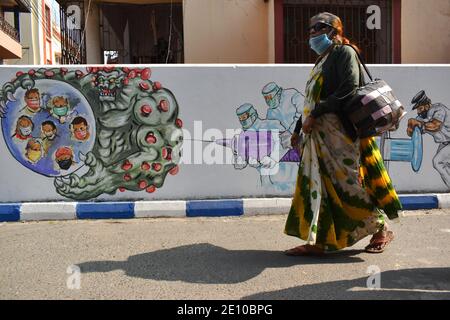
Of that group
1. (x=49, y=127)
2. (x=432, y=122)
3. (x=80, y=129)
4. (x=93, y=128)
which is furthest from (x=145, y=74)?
(x=432, y=122)

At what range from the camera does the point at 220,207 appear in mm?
5945

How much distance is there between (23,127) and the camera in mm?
5965

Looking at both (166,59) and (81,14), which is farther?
(166,59)

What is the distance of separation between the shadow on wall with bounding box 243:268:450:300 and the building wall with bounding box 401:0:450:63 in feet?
21.2

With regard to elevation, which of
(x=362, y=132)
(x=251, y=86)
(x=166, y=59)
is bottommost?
(x=362, y=132)

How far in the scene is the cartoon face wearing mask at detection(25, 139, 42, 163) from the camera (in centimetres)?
599

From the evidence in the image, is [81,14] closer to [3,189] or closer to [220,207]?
[3,189]

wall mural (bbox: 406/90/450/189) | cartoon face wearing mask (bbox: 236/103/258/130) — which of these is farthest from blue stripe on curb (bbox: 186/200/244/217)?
wall mural (bbox: 406/90/450/189)

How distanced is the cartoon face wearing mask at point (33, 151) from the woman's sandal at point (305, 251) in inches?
127

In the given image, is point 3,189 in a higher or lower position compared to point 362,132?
lower

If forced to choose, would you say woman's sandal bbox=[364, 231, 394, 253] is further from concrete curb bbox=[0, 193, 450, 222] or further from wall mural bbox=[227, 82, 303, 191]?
wall mural bbox=[227, 82, 303, 191]
